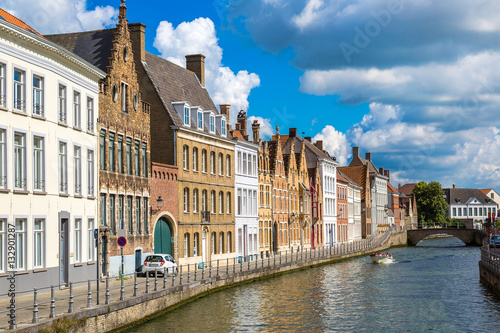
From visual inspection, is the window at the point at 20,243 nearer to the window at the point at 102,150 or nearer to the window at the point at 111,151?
the window at the point at 102,150

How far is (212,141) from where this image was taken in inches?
2200

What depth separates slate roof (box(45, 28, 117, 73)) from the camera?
4616 centimetres

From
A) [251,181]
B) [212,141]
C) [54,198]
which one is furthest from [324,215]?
[54,198]

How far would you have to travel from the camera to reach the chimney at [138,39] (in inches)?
1976

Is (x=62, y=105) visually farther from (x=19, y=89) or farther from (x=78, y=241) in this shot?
(x=78, y=241)

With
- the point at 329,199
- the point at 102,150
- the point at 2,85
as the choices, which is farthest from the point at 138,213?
the point at 329,199

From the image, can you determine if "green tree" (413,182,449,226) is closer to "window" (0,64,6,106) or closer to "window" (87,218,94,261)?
"window" (87,218,94,261)

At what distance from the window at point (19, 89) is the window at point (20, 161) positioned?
1219 mm

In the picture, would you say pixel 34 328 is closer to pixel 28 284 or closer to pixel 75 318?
pixel 75 318

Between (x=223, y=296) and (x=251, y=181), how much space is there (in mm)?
27266

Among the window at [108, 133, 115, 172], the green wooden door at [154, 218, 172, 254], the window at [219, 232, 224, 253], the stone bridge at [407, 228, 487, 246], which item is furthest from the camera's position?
the stone bridge at [407, 228, 487, 246]

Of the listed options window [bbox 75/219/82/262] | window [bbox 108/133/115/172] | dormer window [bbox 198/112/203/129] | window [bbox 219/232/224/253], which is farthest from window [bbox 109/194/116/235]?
window [bbox 219/232/224/253]

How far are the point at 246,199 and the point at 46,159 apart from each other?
33.7m

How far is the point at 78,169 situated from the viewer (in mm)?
36094
